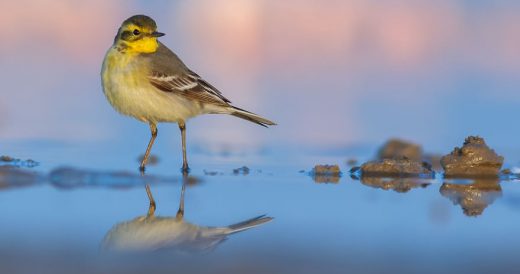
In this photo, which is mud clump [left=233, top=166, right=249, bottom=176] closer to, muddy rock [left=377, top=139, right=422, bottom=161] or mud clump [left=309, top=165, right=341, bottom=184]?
mud clump [left=309, top=165, right=341, bottom=184]

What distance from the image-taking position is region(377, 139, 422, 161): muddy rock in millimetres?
13383

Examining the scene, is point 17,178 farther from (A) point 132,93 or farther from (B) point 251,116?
(B) point 251,116

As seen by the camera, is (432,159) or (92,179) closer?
(92,179)

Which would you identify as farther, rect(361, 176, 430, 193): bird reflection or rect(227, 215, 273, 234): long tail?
rect(361, 176, 430, 193): bird reflection

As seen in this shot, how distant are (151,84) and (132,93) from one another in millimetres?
331

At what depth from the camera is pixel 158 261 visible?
4.59 m

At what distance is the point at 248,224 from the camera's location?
5.99 metres

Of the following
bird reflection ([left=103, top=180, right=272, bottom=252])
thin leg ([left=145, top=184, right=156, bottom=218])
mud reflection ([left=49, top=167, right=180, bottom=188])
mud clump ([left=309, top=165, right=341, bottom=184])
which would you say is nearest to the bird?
mud clump ([left=309, top=165, right=341, bottom=184])

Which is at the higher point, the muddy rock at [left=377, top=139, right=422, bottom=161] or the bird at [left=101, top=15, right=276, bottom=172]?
the bird at [left=101, top=15, right=276, bottom=172]

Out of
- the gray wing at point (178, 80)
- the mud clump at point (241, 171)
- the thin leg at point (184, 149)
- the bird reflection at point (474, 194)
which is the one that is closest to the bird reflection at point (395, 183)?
the bird reflection at point (474, 194)

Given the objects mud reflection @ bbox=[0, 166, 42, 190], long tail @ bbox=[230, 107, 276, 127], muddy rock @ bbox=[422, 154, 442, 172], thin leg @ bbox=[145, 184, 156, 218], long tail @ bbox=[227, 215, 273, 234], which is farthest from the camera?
muddy rock @ bbox=[422, 154, 442, 172]

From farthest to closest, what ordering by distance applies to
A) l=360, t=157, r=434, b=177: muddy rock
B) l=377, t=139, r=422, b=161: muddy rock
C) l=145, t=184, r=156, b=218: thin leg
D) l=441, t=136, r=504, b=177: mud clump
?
1. l=377, t=139, r=422, b=161: muddy rock
2. l=441, t=136, r=504, b=177: mud clump
3. l=360, t=157, r=434, b=177: muddy rock
4. l=145, t=184, r=156, b=218: thin leg

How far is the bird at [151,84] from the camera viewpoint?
1079 cm

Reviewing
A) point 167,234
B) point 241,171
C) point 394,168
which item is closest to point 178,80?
point 241,171
